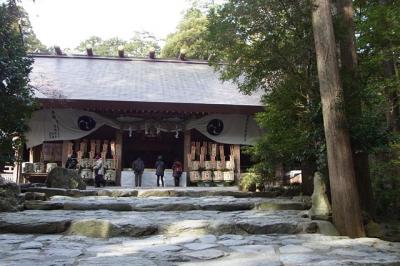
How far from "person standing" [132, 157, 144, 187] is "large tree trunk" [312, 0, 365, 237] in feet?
33.8

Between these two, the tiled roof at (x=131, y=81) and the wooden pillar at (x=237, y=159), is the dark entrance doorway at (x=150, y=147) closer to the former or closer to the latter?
the tiled roof at (x=131, y=81)

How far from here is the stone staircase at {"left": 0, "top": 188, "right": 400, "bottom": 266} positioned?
3877 mm

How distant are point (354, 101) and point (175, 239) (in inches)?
156

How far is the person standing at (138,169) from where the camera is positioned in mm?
15148

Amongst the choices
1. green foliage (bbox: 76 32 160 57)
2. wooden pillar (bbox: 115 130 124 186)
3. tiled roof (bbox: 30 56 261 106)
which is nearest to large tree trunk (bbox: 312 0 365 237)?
tiled roof (bbox: 30 56 261 106)

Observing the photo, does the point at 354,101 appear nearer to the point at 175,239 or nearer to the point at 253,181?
the point at 175,239

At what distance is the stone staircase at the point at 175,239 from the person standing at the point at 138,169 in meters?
7.46

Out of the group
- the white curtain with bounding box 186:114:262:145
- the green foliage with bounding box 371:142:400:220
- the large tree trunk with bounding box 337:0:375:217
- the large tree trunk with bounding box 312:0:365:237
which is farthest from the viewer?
the white curtain with bounding box 186:114:262:145

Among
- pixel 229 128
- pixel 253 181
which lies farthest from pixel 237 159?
pixel 253 181

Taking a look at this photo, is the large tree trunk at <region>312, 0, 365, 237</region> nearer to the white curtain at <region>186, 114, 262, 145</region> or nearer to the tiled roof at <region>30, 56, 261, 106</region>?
the tiled roof at <region>30, 56, 261, 106</region>

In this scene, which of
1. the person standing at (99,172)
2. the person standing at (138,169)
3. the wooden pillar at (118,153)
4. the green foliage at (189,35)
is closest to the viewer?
the person standing at (99,172)

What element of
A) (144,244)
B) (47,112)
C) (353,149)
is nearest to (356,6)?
(353,149)

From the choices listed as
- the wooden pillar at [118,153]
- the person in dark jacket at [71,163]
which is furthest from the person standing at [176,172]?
the person in dark jacket at [71,163]

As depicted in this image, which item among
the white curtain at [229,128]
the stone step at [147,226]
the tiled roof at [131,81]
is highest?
the tiled roof at [131,81]
